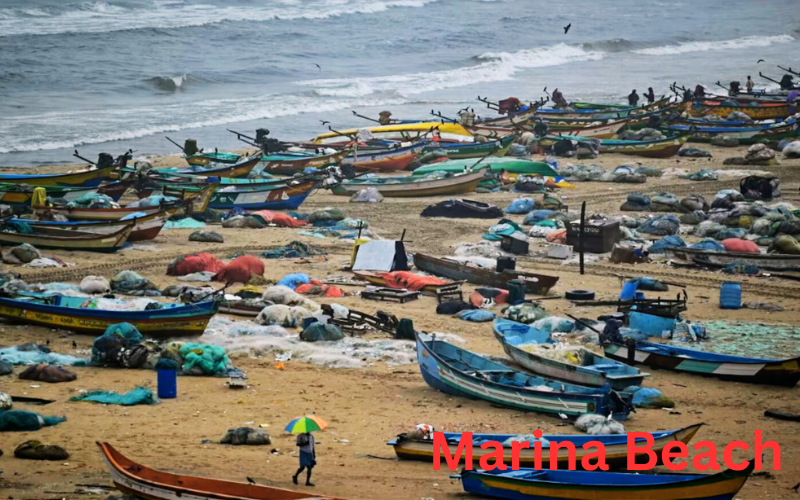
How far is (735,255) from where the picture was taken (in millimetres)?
19875

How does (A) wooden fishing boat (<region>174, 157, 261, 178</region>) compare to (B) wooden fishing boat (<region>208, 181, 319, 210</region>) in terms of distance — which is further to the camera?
(A) wooden fishing boat (<region>174, 157, 261, 178</region>)

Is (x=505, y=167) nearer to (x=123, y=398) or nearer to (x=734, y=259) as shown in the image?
(x=734, y=259)

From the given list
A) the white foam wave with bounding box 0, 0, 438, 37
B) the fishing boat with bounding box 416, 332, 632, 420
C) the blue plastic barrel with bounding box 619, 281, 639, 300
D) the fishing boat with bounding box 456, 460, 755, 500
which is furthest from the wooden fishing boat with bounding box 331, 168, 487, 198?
the white foam wave with bounding box 0, 0, 438, 37

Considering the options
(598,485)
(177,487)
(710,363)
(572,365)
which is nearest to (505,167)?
(710,363)

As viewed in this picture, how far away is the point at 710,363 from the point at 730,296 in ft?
11.8

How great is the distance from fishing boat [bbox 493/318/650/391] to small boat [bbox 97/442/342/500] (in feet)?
14.5

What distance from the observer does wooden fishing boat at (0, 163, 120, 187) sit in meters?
25.1

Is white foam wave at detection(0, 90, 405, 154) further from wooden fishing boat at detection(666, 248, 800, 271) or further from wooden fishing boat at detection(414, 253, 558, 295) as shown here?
wooden fishing boat at detection(666, 248, 800, 271)

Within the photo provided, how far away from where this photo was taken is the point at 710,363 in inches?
551

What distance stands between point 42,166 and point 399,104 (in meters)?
18.1

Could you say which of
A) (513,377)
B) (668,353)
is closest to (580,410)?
(513,377)

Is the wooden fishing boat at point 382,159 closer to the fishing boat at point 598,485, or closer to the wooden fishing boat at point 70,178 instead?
the wooden fishing boat at point 70,178

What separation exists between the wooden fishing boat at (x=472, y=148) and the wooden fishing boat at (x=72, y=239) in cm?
1257

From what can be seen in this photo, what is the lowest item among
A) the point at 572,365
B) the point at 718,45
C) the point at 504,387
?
the point at 504,387
